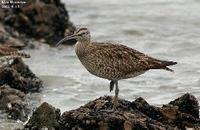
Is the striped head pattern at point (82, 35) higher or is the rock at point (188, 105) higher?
the striped head pattern at point (82, 35)

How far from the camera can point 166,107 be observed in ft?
33.3

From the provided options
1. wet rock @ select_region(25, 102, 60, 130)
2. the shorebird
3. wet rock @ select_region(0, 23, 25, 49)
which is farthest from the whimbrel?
wet rock @ select_region(0, 23, 25, 49)

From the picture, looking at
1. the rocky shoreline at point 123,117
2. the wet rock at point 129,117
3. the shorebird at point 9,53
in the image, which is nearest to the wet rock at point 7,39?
the shorebird at point 9,53

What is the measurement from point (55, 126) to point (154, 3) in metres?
13.0

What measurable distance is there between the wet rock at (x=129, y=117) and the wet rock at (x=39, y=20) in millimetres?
7630

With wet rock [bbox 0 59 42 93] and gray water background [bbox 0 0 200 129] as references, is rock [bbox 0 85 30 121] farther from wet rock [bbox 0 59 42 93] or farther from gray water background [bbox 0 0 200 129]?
wet rock [bbox 0 59 42 93]

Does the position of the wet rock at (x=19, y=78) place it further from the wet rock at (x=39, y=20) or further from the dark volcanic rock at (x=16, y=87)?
the wet rock at (x=39, y=20)

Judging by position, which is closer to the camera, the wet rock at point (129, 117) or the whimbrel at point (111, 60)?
the wet rock at point (129, 117)

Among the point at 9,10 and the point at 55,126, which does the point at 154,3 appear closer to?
the point at 9,10

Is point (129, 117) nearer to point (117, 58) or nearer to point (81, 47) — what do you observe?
point (117, 58)

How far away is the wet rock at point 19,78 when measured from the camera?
1329 centimetres

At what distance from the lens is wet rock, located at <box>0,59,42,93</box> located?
13289 millimetres

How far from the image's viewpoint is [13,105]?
1221 cm

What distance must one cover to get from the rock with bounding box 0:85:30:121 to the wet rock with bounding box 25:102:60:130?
164cm
